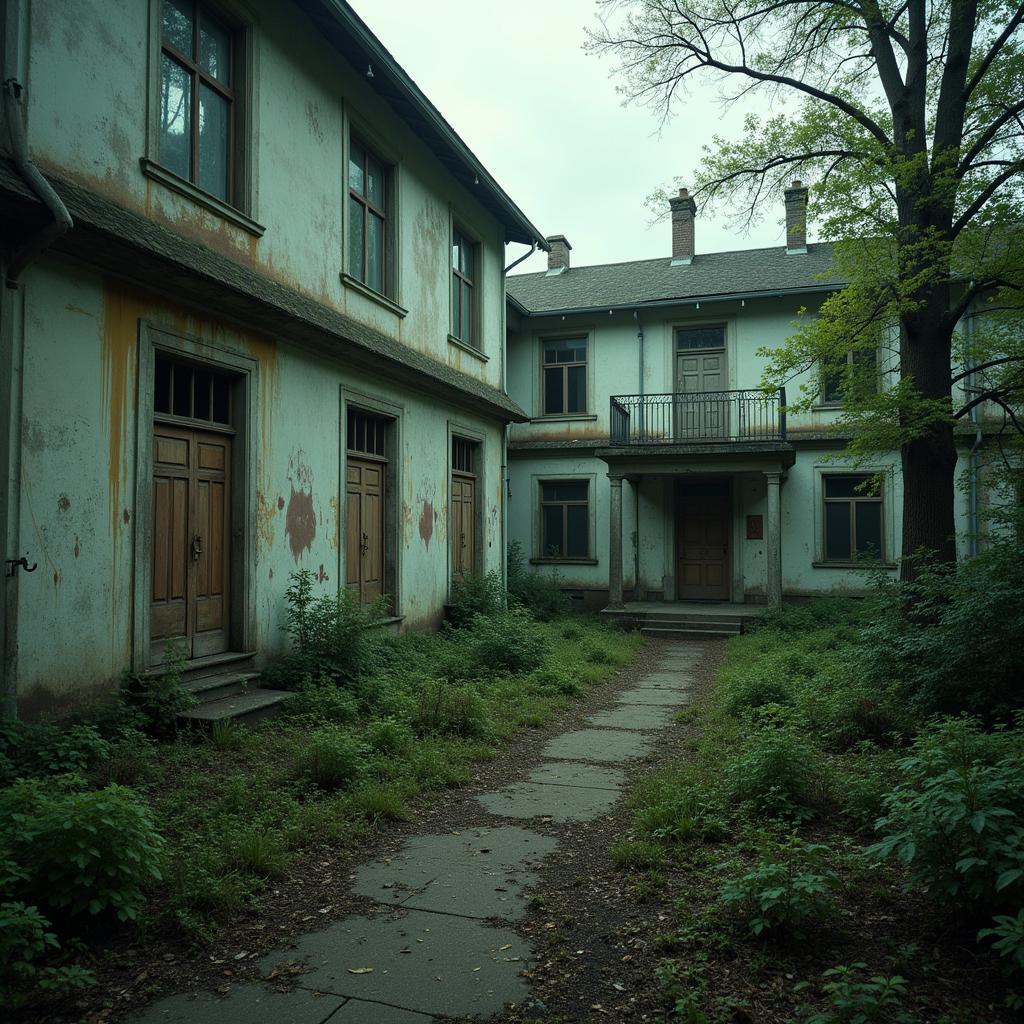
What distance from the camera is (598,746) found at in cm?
684

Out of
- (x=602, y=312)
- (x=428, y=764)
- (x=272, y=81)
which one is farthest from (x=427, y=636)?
(x=602, y=312)

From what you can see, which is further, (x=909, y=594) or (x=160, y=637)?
(x=909, y=594)

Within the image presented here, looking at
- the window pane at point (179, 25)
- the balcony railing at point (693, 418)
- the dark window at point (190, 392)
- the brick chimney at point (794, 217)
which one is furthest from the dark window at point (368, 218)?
the brick chimney at point (794, 217)

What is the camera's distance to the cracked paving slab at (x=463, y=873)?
3713mm

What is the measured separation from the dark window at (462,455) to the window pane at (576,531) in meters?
4.92

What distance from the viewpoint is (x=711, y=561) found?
1744cm

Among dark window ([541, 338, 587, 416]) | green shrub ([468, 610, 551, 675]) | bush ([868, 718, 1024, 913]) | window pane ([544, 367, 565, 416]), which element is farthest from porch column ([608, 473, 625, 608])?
bush ([868, 718, 1024, 913])

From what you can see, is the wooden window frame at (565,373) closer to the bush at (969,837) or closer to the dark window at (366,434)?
the dark window at (366,434)

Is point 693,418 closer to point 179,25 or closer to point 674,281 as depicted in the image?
point 674,281

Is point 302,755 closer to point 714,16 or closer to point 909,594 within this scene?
point 909,594

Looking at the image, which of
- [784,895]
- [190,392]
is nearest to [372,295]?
[190,392]

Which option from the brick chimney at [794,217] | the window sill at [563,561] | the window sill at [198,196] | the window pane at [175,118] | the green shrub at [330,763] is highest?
the brick chimney at [794,217]

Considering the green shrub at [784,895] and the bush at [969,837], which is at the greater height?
the bush at [969,837]

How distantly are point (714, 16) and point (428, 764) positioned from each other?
29.8ft
